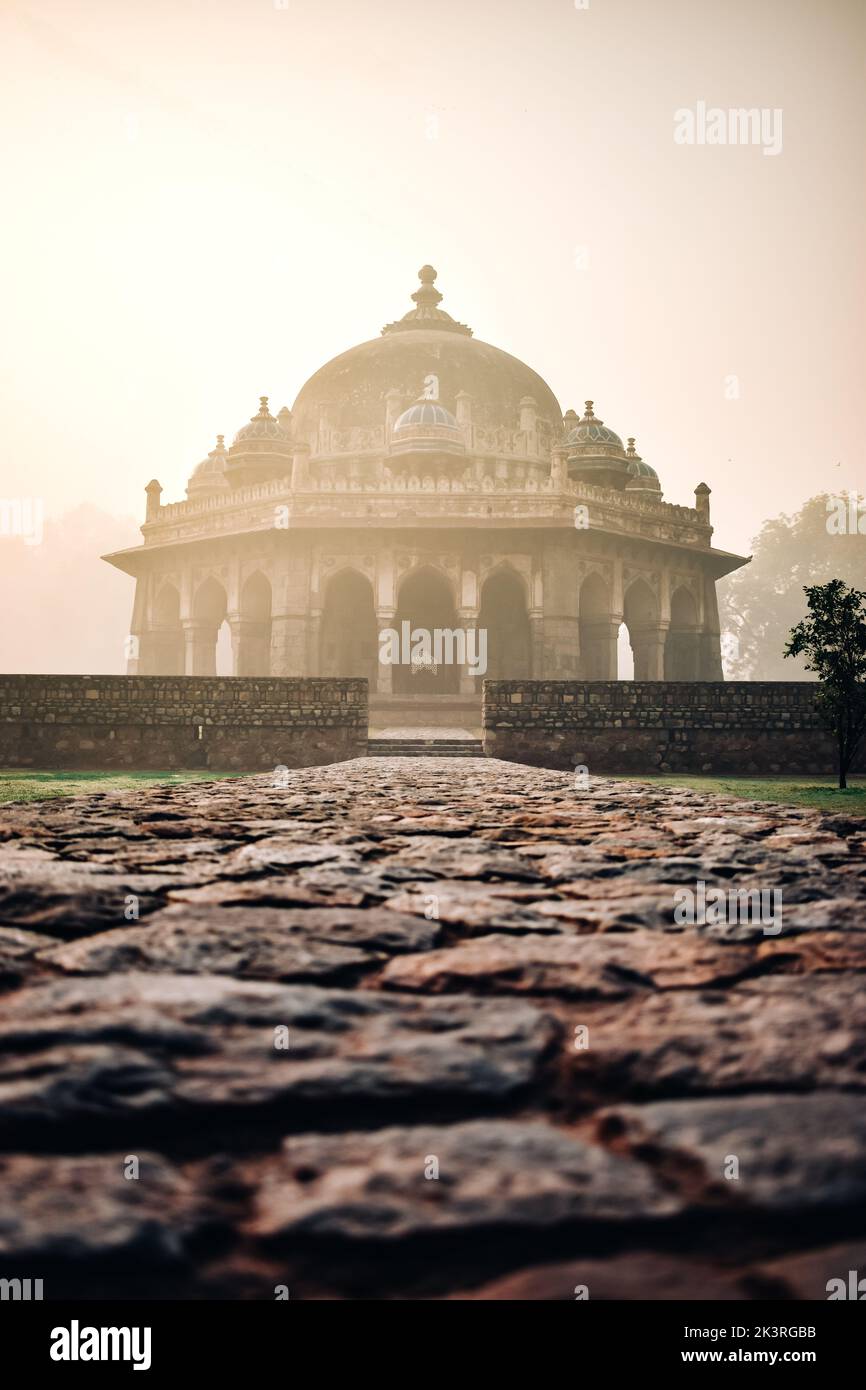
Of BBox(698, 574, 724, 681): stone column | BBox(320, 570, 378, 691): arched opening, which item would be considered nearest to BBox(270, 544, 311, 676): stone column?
BBox(320, 570, 378, 691): arched opening

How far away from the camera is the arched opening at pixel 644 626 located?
24.4 m

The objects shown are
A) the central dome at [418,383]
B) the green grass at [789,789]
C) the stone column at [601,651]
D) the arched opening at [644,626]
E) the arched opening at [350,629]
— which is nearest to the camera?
the green grass at [789,789]

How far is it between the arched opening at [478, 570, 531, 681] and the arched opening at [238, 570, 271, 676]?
5302 mm

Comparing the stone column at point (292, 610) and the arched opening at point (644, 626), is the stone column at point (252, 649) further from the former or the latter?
the arched opening at point (644, 626)

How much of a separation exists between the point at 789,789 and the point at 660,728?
9.83 feet

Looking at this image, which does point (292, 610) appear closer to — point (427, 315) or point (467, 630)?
point (467, 630)

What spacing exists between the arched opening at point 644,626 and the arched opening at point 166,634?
37.9 ft

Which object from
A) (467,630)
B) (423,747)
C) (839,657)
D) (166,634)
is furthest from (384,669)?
(839,657)

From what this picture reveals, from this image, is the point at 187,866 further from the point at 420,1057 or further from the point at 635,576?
the point at 635,576

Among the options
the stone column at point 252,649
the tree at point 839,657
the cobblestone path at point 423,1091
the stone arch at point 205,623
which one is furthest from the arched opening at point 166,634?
the cobblestone path at point 423,1091

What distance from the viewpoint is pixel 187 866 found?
2.98 meters

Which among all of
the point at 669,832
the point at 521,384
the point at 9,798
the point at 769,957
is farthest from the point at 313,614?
the point at 769,957

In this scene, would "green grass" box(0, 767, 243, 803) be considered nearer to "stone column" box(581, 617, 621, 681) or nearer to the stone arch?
the stone arch

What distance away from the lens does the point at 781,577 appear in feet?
150
